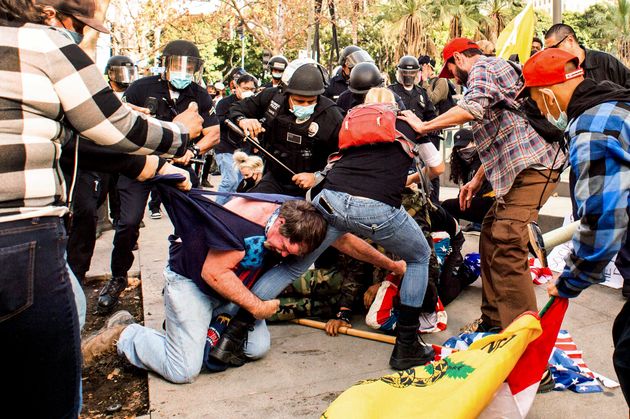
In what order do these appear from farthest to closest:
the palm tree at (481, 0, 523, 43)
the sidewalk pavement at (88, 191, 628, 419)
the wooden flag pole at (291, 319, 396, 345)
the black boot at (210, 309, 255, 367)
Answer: the palm tree at (481, 0, 523, 43) → the wooden flag pole at (291, 319, 396, 345) → the black boot at (210, 309, 255, 367) → the sidewalk pavement at (88, 191, 628, 419)

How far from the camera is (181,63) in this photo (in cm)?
529

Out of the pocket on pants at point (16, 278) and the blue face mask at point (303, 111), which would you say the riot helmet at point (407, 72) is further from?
the pocket on pants at point (16, 278)

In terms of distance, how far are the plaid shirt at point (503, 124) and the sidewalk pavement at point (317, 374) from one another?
1174mm

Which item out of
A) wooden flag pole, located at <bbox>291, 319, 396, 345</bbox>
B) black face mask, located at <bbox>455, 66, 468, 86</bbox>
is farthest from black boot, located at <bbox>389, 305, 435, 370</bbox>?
black face mask, located at <bbox>455, 66, 468, 86</bbox>

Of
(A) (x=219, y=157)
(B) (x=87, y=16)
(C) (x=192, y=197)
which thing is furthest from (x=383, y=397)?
(A) (x=219, y=157)

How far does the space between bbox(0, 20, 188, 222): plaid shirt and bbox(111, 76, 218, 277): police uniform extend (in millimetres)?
3063

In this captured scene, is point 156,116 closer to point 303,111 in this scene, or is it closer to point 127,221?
point 127,221

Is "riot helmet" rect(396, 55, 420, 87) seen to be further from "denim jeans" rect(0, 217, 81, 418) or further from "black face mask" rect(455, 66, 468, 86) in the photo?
"denim jeans" rect(0, 217, 81, 418)

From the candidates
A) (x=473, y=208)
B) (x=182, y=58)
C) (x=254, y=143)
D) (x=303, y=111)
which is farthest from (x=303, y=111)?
(x=473, y=208)

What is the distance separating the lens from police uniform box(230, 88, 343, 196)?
15.5ft

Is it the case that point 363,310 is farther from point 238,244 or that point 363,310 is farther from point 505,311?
point 238,244

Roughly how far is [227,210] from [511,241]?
171 centimetres

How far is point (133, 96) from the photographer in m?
5.43

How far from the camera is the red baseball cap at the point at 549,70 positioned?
2541 millimetres
